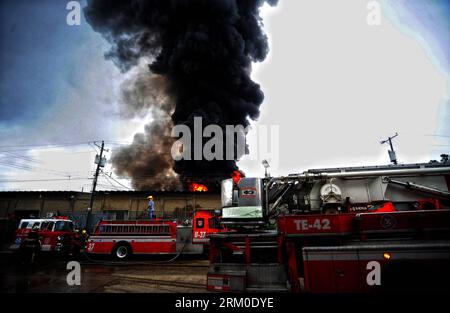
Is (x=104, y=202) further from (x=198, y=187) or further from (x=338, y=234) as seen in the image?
(x=338, y=234)

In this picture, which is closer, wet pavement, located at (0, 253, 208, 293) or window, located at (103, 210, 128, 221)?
wet pavement, located at (0, 253, 208, 293)

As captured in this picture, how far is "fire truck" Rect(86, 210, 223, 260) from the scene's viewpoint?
11148 mm

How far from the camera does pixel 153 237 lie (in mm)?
11219

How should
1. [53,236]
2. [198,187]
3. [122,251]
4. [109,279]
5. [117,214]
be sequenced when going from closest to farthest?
[109,279]
[122,251]
[53,236]
[198,187]
[117,214]

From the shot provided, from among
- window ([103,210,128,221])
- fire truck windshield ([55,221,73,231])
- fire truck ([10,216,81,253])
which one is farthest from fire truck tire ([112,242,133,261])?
window ([103,210,128,221])

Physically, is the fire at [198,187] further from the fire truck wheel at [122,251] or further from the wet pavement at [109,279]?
the wet pavement at [109,279]

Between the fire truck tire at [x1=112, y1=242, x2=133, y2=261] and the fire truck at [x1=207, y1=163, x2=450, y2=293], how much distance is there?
8134 millimetres

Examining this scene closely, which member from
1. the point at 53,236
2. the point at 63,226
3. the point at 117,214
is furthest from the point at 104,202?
the point at 53,236

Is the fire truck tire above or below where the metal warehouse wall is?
below

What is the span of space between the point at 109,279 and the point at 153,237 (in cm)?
408

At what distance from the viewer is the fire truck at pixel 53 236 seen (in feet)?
39.8

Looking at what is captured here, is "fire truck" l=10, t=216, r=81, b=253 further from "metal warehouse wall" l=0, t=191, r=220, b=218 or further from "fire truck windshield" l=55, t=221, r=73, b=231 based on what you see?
"metal warehouse wall" l=0, t=191, r=220, b=218

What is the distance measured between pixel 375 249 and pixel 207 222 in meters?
8.19
